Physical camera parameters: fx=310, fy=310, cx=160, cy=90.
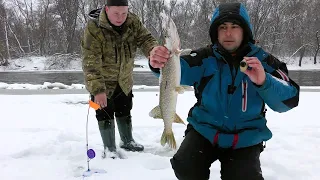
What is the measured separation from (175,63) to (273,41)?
35492 mm

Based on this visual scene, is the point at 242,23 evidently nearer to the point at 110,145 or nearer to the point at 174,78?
the point at 174,78

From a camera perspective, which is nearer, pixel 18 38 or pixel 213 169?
pixel 213 169

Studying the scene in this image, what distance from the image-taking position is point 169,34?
6.55 ft

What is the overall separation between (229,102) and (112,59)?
1.66m

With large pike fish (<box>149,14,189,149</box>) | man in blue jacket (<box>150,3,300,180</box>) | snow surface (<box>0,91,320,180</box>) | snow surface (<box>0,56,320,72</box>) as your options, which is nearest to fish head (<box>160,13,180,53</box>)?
large pike fish (<box>149,14,189,149</box>)

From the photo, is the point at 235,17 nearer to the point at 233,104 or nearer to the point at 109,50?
the point at 233,104

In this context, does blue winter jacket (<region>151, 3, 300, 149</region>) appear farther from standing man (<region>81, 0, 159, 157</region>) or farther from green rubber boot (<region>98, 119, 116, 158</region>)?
green rubber boot (<region>98, 119, 116, 158</region>)

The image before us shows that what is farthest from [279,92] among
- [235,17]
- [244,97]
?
[235,17]

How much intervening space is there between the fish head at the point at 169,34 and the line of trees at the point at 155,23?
100ft

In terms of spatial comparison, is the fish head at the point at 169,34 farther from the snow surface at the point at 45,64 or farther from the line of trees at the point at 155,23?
the line of trees at the point at 155,23

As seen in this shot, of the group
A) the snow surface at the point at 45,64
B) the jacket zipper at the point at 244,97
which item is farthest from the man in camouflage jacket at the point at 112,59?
the snow surface at the point at 45,64

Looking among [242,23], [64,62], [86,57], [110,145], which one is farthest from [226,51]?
[64,62]

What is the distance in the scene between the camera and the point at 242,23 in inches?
94.9

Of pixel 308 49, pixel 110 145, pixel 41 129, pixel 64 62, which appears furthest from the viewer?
pixel 308 49
